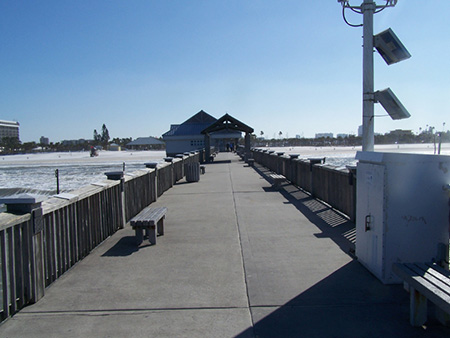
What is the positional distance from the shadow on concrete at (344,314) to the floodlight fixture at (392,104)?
133 inches

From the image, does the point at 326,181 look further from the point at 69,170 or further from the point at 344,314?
the point at 69,170

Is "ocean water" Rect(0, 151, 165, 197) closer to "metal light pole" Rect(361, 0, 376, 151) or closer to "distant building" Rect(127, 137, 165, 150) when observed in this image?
"metal light pole" Rect(361, 0, 376, 151)

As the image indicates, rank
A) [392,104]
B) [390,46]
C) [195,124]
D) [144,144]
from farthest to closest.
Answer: [144,144]
[195,124]
[390,46]
[392,104]

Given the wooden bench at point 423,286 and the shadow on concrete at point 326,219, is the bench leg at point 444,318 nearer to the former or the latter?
the wooden bench at point 423,286

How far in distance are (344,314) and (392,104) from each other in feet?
14.9

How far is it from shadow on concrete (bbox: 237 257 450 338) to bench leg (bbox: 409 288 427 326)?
68 mm

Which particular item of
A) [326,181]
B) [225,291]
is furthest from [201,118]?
[225,291]

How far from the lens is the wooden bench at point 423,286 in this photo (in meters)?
3.63

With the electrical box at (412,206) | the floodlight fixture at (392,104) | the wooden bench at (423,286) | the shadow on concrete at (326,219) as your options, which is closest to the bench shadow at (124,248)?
the shadow on concrete at (326,219)

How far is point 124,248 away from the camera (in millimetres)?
7102

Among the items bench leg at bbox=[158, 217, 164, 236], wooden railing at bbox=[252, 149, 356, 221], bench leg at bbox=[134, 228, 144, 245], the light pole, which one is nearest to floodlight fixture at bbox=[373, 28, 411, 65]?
the light pole

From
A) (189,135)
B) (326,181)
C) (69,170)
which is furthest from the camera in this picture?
(189,135)

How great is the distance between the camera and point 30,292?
4.66 m

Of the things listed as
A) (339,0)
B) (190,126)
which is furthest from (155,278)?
(190,126)
